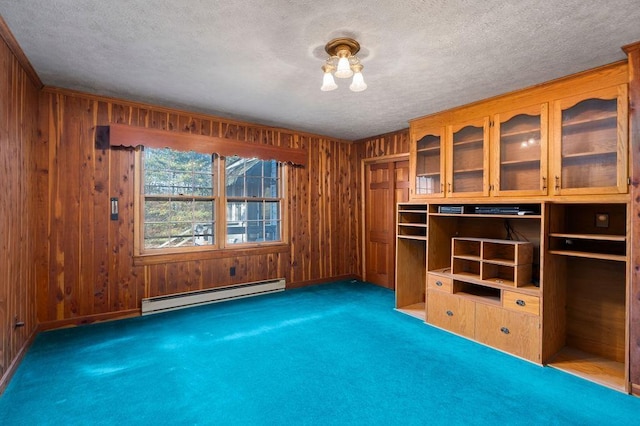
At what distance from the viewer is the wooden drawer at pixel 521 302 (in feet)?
9.00

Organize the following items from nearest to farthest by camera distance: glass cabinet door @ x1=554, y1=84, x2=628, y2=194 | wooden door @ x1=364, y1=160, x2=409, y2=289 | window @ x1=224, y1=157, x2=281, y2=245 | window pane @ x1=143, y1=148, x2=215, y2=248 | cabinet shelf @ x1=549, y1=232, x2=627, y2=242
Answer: cabinet shelf @ x1=549, y1=232, x2=627, y2=242 → glass cabinet door @ x1=554, y1=84, x2=628, y2=194 → window pane @ x1=143, y1=148, x2=215, y2=248 → window @ x1=224, y1=157, x2=281, y2=245 → wooden door @ x1=364, y1=160, x2=409, y2=289

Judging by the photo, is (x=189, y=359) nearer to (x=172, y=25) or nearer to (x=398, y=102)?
(x=172, y=25)

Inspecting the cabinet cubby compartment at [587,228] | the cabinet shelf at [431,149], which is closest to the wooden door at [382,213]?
the cabinet shelf at [431,149]

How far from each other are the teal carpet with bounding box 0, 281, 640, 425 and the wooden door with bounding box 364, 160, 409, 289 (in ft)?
5.68

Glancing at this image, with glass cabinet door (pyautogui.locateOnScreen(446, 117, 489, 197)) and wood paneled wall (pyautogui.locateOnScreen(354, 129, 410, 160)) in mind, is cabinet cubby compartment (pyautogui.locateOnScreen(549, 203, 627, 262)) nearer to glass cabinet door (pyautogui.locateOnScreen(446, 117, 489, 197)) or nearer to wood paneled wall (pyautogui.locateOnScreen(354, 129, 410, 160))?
glass cabinet door (pyautogui.locateOnScreen(446, 117, 489, 197))

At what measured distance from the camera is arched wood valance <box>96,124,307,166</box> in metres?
3.56

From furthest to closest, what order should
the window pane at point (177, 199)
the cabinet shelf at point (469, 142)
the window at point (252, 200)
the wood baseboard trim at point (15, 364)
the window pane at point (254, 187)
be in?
1. the window pane at point (254, 187)
2. the window at point (252, 200)
3. the window pane at point (177, 199)
4. the cabinet shelf at point (469, 142)
5. the wood baseboard trim at point (15, 364)

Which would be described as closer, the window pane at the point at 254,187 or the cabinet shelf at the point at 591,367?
the cabinet shelf at the point at 591,367

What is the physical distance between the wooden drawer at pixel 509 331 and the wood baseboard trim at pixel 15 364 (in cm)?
384

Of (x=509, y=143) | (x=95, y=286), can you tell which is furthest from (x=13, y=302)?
(x=509, y=143)

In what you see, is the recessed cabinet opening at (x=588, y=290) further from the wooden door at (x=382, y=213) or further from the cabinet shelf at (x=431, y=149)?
the wooden door at (x=382, y=213)

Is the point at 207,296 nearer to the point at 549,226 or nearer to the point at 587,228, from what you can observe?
the point at 549,226

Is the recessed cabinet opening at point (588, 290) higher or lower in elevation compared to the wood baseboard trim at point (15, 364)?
higher

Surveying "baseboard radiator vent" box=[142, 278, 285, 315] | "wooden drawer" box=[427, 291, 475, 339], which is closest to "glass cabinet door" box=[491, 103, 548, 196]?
"wooden drawer" box=[427, 291, 475, 339]
